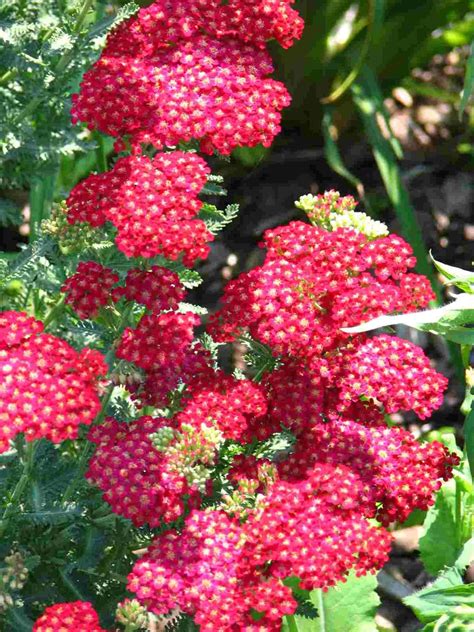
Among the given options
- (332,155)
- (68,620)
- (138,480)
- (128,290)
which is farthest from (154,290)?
(332,155)

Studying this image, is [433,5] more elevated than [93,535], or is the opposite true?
[433,5]

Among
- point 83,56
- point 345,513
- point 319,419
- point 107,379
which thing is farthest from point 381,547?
point 83,56

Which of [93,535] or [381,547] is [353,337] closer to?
[381,547]

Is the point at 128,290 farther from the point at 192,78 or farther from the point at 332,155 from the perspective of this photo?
the point at 332,155

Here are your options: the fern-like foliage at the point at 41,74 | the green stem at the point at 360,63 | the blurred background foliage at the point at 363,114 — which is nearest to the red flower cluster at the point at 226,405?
the fern-like foliage at the point at 41,74

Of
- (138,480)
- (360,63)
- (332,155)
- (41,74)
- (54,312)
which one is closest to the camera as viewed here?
(138,480)

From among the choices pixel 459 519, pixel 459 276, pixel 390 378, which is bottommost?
pixel 459 519

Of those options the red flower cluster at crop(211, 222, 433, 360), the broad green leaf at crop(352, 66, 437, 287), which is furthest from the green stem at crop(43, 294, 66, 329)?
the broad green leaf at crop(352, 66, 437, 287)
